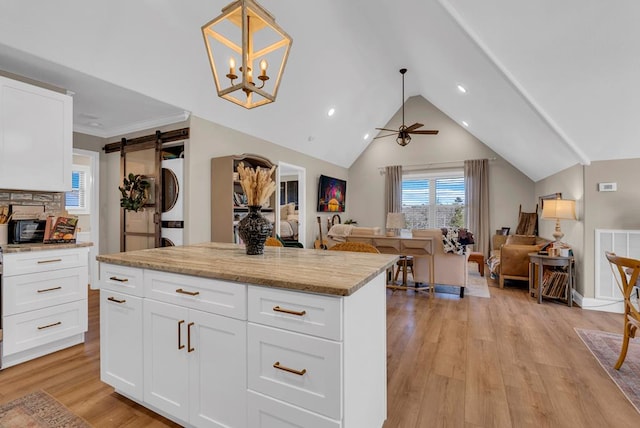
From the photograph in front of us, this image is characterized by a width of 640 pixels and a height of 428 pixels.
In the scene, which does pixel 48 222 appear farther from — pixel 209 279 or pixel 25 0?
pixel 209 279

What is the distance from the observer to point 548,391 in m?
2.03

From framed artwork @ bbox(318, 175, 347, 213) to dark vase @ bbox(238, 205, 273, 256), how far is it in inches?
200

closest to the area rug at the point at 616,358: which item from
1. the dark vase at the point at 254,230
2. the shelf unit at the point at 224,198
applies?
the dark vase at the point at 254,230

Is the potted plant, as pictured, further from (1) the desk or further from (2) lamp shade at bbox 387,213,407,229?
(2) lamp shade at bbox 387,213,407,229

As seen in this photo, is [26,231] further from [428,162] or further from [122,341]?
[428,162]

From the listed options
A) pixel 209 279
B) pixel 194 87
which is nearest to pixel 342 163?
pixel 194 87

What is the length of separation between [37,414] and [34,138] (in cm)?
219

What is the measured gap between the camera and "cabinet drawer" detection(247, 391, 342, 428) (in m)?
1.18

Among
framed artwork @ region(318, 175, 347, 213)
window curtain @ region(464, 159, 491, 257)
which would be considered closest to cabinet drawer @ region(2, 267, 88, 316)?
framed artwork @ region(318, 175, 347, 213)

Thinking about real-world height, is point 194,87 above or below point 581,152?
above

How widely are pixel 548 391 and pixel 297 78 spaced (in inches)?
176

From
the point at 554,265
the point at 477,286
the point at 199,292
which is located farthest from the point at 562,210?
the point at 199,292

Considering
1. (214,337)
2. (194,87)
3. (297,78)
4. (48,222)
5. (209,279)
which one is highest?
(297,78)

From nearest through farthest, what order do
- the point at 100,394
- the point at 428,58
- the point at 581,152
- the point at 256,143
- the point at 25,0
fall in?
the point at 100,394, the point at 25,0, the point at 581,152, the point at 428,58, the point at 256,143
